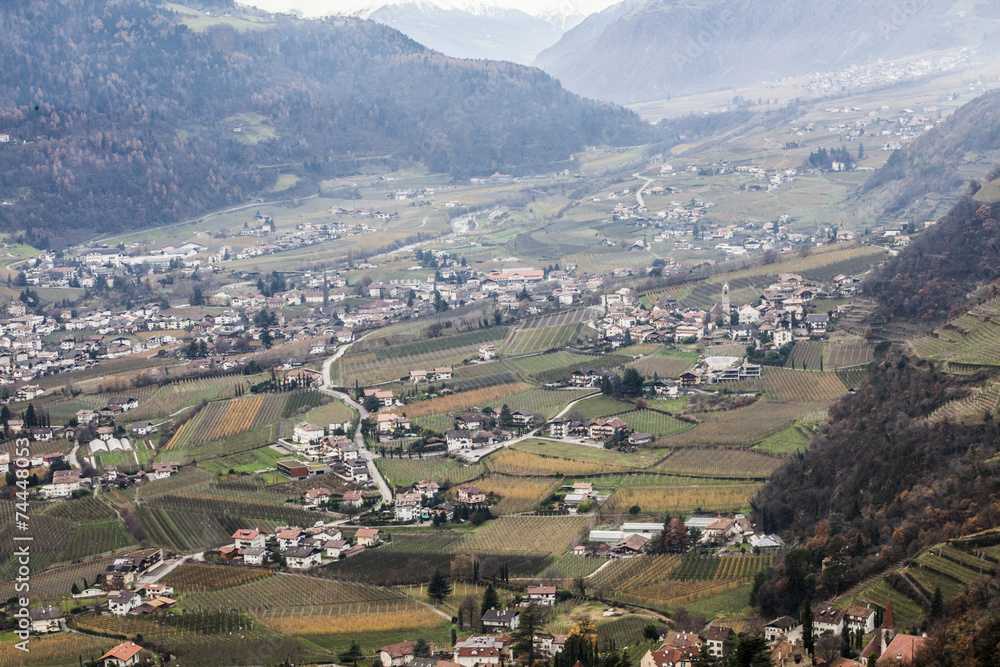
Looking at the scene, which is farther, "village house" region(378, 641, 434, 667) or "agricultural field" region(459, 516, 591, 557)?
"agricultural field" region(459, 516, 591, 557)

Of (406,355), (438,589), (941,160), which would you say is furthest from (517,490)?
(941,160)

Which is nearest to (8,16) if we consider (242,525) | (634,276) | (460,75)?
(460,75)

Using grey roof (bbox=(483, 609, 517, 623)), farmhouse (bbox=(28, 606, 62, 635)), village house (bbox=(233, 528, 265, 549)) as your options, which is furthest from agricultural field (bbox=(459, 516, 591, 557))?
farmhouse (bbox=(28, 606, 62, 635))

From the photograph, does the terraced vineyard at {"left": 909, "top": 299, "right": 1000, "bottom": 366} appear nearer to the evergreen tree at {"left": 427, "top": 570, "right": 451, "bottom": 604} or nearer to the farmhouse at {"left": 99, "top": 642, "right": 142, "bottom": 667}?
the evergreen tree at {"left": 427, "top": 570, "right": 451, "bottom": 604}

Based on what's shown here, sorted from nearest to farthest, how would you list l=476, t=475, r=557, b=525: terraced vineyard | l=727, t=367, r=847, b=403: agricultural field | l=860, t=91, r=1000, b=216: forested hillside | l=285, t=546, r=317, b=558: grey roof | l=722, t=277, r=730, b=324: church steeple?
l=285, t=546, r=317, b=558: grey roof → l=476, t=475, r=557, b=525: terraced vineyard → l=727, t=367, r=847, b=403: agricultural field → l=722, t=277, r=730, b=324: church steeple → l=860, t=91, r=1000, b=216: forested hillside

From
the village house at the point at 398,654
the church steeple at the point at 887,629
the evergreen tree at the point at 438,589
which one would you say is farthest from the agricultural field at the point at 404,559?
the church steeple at the point at 887,629

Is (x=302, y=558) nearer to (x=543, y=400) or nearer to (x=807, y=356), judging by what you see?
(x=543, y=400)

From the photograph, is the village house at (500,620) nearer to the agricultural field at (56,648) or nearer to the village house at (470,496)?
the agricultural field at (56,648)
